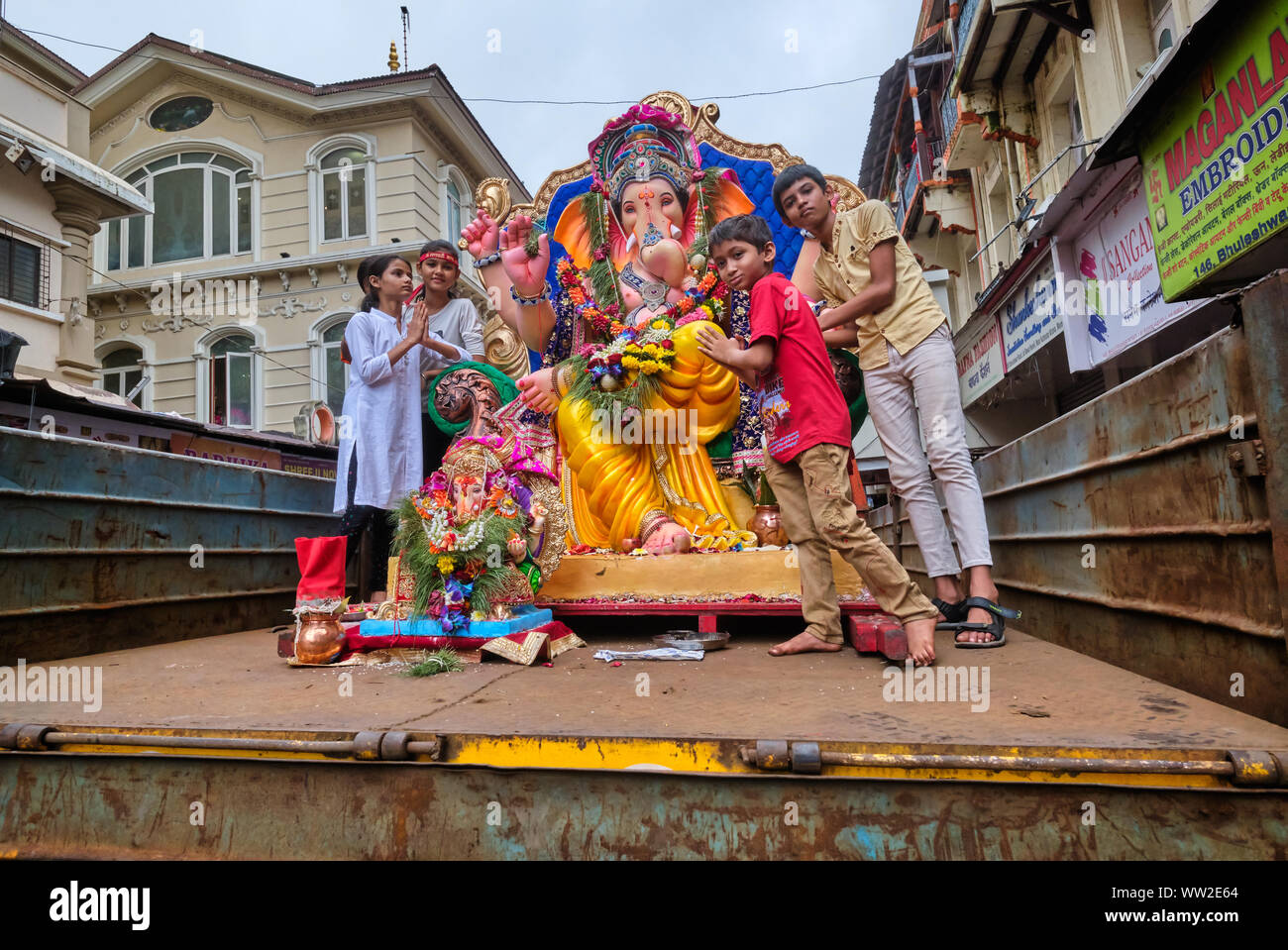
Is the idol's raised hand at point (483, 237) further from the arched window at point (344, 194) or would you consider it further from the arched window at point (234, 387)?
the arched window at point (234, 387)

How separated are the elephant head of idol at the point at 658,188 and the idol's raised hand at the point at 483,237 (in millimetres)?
808

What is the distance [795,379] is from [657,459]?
1.32 m

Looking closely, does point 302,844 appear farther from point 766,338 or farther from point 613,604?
point 766,338

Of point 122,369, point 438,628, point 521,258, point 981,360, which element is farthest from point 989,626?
point 122,369

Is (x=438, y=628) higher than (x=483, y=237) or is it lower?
lower

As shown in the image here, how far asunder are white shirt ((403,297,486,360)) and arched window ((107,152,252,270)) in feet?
44.4

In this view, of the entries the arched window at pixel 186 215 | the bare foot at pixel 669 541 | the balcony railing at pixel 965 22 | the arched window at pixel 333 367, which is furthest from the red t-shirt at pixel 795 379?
the arched window at pixel 186 215

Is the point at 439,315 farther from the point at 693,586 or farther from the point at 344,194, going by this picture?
the point at 344,194

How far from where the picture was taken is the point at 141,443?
9492 mm

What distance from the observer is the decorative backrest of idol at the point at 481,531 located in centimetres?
298

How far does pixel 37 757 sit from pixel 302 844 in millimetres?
669

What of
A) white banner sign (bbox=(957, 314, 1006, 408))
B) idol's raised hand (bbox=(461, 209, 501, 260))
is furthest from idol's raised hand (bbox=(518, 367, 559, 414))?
white banner sign (bbox=(957, 314, 1006, 408))

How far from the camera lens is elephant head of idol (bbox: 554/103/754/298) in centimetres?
474

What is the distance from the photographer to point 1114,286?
7.20 meters
